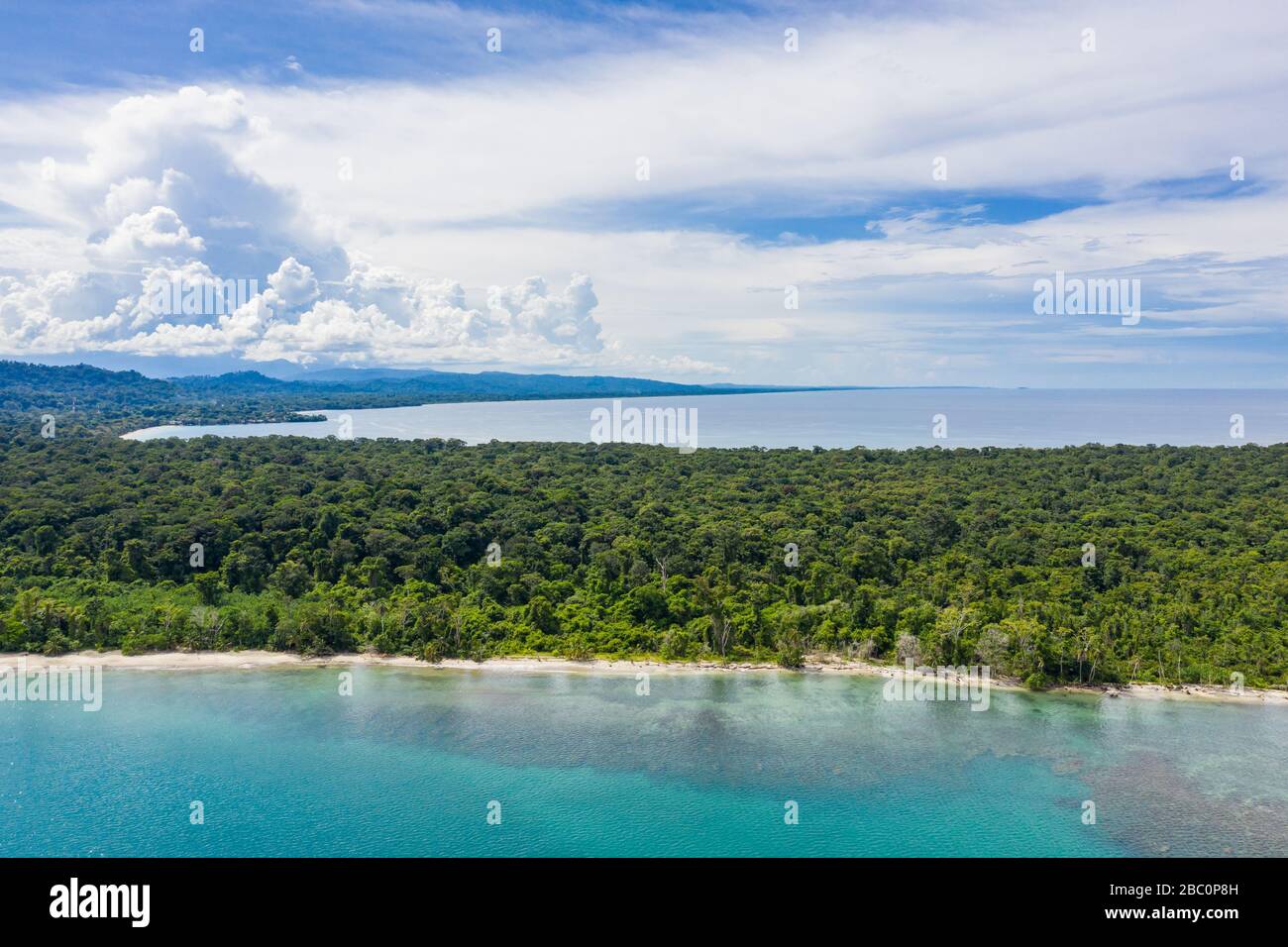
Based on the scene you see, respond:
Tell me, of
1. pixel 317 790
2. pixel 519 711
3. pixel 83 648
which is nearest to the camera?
pixel 317 790

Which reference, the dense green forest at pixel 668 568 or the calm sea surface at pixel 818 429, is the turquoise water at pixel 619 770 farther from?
the calm sea surface at pixel 818 429

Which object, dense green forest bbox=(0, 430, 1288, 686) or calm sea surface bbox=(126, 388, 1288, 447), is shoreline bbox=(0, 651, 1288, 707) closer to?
dense green forest bbox=(0, 430, 1288, 686)

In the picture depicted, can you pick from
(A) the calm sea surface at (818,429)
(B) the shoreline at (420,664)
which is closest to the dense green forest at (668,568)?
(B) the shoreline at (420,664)

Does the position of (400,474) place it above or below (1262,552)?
above

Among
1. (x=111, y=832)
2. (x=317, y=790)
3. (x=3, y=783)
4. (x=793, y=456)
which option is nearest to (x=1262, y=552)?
(x=793, y=456)

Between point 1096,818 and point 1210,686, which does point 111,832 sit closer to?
point 1096,818

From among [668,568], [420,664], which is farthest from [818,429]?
[420,664]
